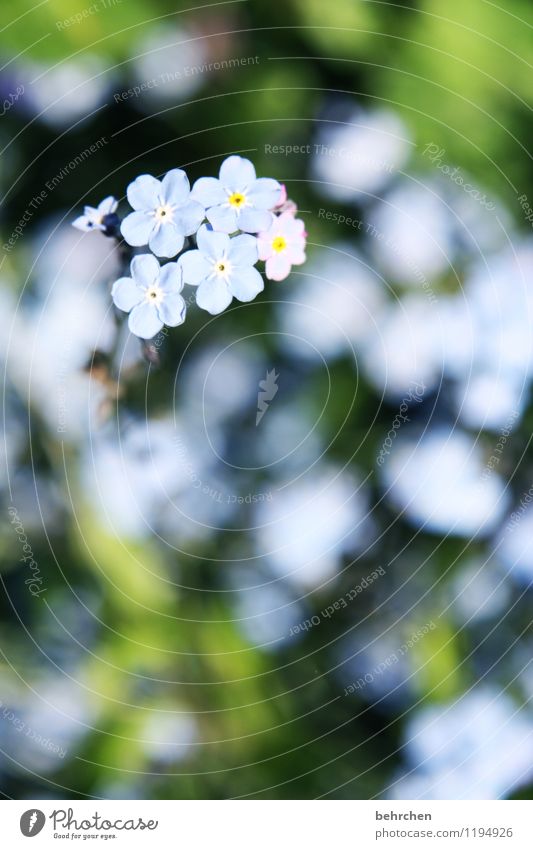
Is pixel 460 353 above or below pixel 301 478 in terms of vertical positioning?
above

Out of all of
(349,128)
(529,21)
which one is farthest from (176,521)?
(529,21)

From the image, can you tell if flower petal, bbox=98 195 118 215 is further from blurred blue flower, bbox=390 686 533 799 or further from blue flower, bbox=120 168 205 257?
blurred blue flower, bbox=390 686 533 799

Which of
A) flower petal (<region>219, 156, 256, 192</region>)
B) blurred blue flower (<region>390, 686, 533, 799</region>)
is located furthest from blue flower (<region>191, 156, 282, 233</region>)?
blurred blue flower (<region>390, 686, 533, 799</region>)

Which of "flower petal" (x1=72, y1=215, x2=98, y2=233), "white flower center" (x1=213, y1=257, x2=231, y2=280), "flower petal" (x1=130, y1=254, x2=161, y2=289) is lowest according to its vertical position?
"flower petal" (x1=130, y1=254, x2=161, y2=289)

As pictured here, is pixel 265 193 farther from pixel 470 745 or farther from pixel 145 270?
pixel 470 745

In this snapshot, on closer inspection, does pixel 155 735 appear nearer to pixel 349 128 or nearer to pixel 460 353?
pixel 460 353

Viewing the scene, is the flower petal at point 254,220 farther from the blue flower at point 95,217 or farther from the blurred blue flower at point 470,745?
the blurred blue flower at point 470,745
